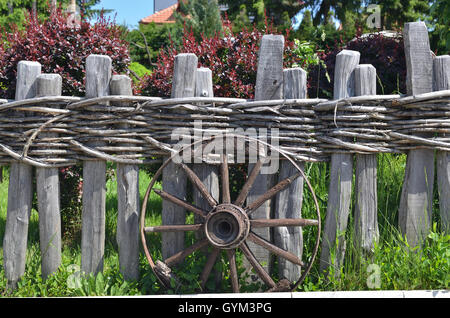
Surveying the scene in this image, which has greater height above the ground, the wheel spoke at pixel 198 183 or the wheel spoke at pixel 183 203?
the wheel spoke at pixel 198 183

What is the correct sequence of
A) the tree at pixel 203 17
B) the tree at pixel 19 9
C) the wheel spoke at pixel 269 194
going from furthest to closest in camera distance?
1. the tree at pixel 19 9
2. the tree at pixel 203 17
3. the wheel spoke at pixel 269 194

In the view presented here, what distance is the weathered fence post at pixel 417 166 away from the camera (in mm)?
3119

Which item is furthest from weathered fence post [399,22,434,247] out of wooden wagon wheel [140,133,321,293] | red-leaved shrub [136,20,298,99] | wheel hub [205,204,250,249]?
red-leaved shrub [136,20,298,99]

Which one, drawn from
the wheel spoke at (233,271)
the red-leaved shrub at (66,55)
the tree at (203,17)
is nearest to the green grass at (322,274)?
the wheel spoke at (233,271)

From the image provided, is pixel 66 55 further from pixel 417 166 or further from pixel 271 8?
pixel 271 8

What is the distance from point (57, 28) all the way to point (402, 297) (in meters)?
3.81

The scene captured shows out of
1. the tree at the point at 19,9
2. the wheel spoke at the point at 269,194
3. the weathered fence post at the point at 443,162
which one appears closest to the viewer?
the wheel spoke at the point at 269,194

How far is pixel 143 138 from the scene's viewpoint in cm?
316

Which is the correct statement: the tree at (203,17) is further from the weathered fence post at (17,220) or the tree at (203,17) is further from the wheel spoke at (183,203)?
the wheel spoke at (183,203)

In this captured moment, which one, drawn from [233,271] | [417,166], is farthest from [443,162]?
[233,271]

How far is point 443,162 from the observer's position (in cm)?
316

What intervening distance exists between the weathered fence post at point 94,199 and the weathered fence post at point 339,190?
1.63m

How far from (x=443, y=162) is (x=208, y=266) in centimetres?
184

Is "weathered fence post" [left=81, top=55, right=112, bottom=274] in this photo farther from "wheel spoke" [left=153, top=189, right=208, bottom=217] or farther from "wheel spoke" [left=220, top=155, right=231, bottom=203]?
"wheel spoke" [left=220, top=155, right=231, bottom=203]
